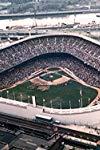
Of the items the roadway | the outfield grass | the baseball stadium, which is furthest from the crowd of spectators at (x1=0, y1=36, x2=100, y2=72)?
the roadway

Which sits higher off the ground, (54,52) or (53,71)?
(54,52)

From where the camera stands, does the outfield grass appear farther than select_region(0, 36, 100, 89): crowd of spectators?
No

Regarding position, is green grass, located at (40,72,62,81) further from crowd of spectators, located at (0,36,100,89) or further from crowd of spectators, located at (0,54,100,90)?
crowd of spectators, located at (0,36,100,89)

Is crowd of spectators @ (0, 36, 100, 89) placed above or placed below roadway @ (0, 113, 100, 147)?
above

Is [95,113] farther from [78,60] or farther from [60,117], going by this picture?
[78,60]

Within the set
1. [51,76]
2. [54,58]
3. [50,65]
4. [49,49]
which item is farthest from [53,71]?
[49,49]

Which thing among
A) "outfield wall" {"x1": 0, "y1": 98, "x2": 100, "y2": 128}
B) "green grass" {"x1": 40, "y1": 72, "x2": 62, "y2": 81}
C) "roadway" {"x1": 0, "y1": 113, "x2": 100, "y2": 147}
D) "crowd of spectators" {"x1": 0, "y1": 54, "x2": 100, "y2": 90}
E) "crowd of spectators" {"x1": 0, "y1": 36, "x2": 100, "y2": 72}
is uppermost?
"crowd of spectators" {"x1": 0, "y1": 36, "x2": 100, "y2": 72}

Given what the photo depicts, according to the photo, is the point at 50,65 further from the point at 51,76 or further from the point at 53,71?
the point at 51,76

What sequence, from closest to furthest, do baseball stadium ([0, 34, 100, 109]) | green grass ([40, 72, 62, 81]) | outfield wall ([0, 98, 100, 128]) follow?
outfield wall ([0, 98, 100, 128]), baseball stadium ([0, 34, 100, 109]), green grass ([40, 72, 62, 81])
